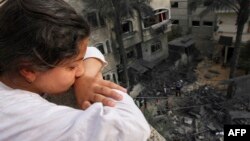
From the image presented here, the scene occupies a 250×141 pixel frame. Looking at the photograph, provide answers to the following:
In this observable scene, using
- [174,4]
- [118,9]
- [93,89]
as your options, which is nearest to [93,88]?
[93,89]

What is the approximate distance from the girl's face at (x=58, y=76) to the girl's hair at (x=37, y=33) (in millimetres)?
41

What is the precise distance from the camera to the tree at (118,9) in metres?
12.6

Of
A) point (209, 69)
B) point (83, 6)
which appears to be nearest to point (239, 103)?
point (209, 69)

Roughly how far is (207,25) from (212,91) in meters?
7.24

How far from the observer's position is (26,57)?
3.17 feet

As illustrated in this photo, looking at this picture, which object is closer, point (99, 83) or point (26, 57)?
point (26, 57)

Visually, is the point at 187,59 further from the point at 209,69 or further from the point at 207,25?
the point at 207,25

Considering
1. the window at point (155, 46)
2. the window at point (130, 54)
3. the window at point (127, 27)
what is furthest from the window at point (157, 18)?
the window at point (130, 54)

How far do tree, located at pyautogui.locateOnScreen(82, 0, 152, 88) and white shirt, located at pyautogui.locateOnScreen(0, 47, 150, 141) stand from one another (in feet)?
38.8

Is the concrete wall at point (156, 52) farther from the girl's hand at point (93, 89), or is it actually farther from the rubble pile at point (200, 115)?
the girl's hand at point (93, 89)

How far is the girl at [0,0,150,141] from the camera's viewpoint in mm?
906

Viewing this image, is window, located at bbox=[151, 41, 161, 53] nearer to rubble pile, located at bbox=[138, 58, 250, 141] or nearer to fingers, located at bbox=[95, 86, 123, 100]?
rubble pile, located at bbox=[138, 58, 250, 141]

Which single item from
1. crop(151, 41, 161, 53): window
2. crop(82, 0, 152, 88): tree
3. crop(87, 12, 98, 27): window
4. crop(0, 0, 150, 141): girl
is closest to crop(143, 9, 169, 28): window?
crop(82, 0, 152, 88): tree

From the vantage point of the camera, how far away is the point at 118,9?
13.1 meters
